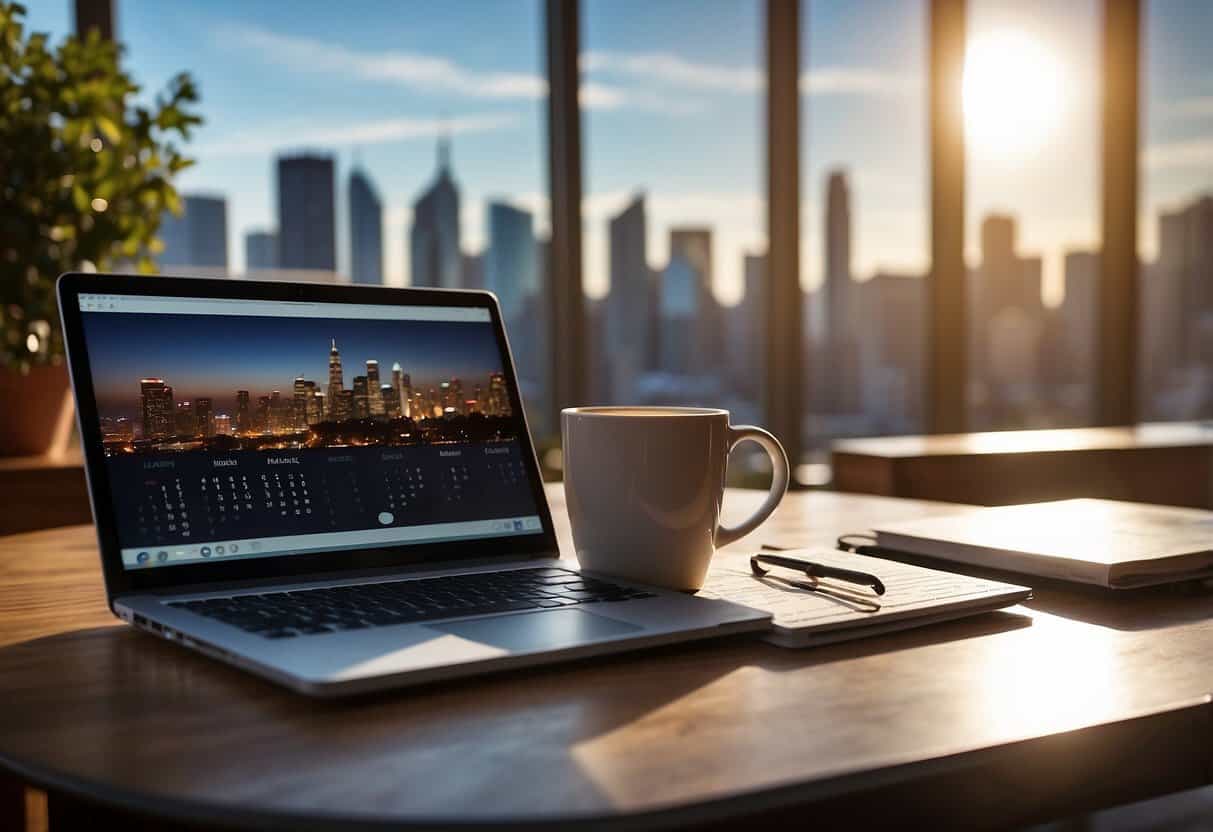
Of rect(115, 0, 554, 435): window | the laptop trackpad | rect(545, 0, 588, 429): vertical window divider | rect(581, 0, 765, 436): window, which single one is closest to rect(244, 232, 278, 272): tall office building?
rect(115, 0, 554, 435): window

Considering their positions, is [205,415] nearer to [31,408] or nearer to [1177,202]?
[31,408]

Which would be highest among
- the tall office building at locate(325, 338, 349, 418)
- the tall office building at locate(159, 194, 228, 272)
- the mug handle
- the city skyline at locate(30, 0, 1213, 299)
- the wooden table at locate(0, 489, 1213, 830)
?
the city skyline at locate(30, 0, 1213, 299)

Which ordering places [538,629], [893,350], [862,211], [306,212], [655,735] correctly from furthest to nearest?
[893,350] < [862,211] < [306,212] < [538,629] < [655,735]

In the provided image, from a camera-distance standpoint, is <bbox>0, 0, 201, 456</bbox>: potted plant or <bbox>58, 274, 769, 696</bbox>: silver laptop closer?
<bbox>58, 274, 769, 696</bbox>: silver laptop

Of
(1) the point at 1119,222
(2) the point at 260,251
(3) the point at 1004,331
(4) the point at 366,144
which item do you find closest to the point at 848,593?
(2) the point at 260,251

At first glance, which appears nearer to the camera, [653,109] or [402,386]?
[402,386]

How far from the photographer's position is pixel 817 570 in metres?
0.76

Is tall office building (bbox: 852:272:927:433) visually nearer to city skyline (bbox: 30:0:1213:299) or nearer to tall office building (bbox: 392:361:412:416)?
city skyline (bbox: 30:0:1213:299)

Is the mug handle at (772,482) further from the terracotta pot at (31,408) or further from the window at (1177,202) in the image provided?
the window at (1177,202)

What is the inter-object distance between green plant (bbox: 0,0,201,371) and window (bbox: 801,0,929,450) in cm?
218

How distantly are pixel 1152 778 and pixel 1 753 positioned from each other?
553 millimetres

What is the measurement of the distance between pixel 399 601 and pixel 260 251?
262cm

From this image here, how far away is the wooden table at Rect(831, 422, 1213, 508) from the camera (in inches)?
77.2

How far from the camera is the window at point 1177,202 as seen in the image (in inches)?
148
